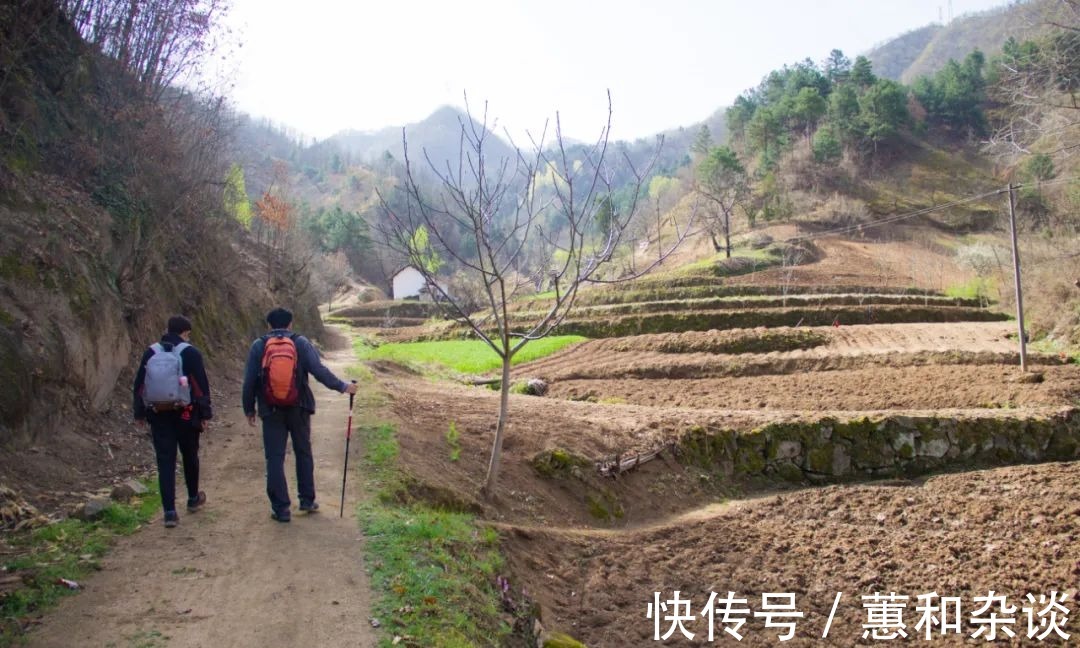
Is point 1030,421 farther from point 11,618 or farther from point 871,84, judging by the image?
point 871,84

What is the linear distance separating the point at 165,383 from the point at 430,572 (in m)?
2.94

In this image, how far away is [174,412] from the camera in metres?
6.32

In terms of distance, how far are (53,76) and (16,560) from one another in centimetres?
1104

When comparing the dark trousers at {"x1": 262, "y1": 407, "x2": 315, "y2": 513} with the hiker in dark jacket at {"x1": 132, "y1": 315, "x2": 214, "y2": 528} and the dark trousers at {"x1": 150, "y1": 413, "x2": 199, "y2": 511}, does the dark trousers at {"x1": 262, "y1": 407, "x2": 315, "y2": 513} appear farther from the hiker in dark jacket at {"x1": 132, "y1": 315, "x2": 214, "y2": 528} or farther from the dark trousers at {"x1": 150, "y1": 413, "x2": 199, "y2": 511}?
the dark trousers at {"x1": 150, "y1": 413, "x2": 199, "y2": 511}

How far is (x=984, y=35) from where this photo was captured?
6403 inches

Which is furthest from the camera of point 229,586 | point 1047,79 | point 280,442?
point 1047,79

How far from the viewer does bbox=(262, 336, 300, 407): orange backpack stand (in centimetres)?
638

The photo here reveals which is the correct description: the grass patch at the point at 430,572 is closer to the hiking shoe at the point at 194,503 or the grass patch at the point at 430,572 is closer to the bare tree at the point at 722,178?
the hiking shoe at the point at 194,503

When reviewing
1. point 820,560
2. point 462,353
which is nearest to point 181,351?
point 820,560

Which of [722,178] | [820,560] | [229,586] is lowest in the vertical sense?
[820,560]

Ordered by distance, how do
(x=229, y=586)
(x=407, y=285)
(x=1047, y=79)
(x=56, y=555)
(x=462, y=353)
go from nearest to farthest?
1. (x=229, y=586)
2. (x=56, y=555)
3. (x=1047, y=79)
4. (x=462, y=353)
5. (x=407, y=285)

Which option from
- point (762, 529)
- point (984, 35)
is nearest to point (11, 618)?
point (762, 529)

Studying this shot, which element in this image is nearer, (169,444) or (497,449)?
(169,444)

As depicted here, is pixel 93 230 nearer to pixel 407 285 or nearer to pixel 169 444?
pixel 169 444
